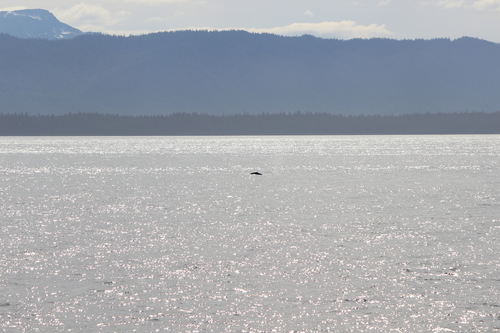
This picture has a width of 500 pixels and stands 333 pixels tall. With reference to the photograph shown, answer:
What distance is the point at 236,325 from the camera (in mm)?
22391

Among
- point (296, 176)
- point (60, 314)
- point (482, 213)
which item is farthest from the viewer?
point (296, 176)

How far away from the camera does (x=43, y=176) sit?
117m

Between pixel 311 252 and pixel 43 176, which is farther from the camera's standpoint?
pixel 43 176

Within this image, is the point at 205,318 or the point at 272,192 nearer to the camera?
the point at 205,318

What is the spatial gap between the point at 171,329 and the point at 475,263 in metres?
16.6

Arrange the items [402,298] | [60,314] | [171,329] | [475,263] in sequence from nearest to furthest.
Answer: [171,329]
[60,314]
[402,298]
[475,263]

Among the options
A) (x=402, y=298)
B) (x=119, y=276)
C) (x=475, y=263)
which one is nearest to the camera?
(x=402, y=298)

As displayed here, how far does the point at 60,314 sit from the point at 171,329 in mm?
4150

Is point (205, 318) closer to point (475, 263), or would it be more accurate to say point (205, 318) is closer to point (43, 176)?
point (475, 263)

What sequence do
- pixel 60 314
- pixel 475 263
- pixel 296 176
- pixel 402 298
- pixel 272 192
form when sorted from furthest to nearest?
pixel 296 176, pixel 272 192, pixel 475 263, pixel 402 298, pixel 60 314

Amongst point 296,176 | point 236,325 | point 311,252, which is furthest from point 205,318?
point 296,176

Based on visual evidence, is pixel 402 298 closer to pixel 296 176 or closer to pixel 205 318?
pixel 205 318

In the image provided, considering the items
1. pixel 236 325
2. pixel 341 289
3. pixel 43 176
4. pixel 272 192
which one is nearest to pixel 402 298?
pixel 341 289

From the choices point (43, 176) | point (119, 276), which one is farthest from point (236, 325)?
point (43, 176)
